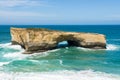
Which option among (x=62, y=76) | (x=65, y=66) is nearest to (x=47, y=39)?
(x=65, y=66)

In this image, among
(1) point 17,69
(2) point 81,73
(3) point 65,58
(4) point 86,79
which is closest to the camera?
(4) point 86,79

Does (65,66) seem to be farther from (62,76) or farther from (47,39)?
(47,39)

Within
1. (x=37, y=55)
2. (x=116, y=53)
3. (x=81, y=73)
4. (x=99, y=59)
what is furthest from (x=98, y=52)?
(x=81, y=73)

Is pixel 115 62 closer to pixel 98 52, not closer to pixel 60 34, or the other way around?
pixel 98 52

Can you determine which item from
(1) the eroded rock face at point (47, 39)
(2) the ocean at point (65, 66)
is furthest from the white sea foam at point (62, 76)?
(1) the eroded rock face at point (47, 39)

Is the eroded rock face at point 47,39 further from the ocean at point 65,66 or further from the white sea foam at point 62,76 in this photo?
the white sea foam at point 62,76

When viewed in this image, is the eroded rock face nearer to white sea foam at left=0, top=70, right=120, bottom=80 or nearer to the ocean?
the ocean

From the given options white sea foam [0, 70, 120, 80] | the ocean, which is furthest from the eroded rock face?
white sea foam [0, 70, 120, 80]
